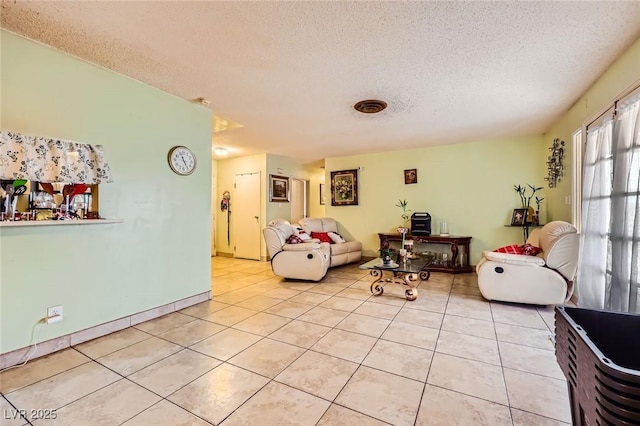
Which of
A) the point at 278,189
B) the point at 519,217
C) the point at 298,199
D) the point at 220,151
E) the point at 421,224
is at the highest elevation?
the point at 220,151

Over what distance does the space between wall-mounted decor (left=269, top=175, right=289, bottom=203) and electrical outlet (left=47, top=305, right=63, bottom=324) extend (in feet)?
13.8

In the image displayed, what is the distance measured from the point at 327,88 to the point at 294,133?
1.70 metres

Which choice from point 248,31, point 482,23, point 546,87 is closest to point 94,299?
point 248,31

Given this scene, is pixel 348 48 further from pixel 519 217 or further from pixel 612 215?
pixel 519 217

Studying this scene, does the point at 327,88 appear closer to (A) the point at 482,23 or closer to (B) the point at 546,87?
(A) the point at 482,23

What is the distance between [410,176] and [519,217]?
1.96 meters

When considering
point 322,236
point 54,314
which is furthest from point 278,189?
point 54,314

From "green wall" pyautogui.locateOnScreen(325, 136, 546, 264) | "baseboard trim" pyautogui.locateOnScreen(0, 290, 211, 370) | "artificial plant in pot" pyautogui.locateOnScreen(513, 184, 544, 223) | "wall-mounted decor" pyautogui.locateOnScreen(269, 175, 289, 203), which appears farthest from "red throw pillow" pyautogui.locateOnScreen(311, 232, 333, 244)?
"artificial plant in pot" pyautogui.locateOnScreen(513, 184, 544, 223)

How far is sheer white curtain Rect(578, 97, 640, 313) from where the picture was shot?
1900mm

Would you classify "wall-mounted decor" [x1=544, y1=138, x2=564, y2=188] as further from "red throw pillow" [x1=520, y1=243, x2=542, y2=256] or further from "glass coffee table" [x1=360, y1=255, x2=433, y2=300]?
"glass coffee table" [x1=360, y1=255, x2=433, y2=300]

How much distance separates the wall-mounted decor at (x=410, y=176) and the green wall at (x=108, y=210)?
3789 millimetres

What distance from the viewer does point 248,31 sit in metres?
1.91

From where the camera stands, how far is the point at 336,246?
515cm

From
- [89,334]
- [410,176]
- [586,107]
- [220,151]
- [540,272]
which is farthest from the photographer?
[220,151]
